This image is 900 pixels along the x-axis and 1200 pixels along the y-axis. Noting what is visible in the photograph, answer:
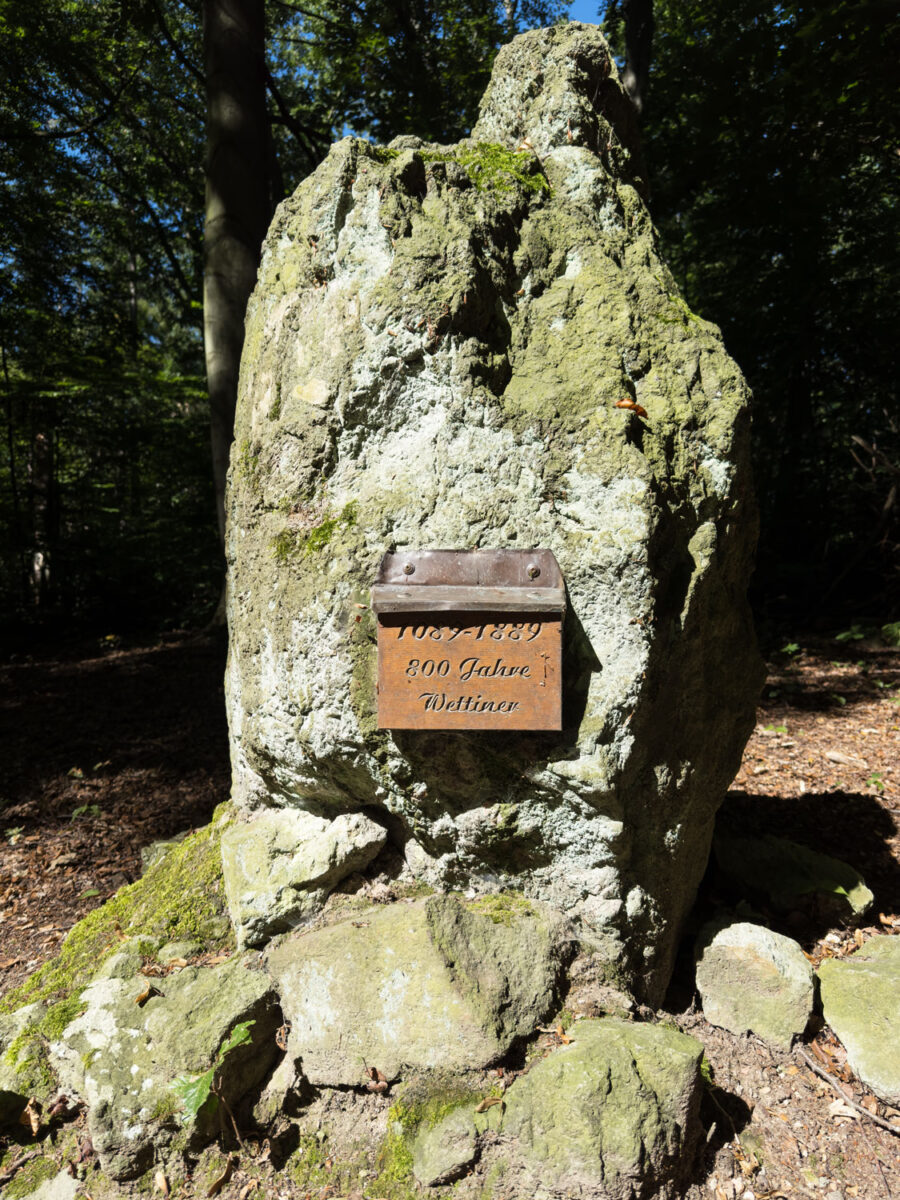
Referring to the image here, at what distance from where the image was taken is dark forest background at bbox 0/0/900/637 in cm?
738

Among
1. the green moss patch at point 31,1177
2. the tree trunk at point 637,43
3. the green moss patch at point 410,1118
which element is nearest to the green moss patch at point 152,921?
the green moss patch at point 31,1177

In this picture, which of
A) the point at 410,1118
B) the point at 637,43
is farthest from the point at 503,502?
the point at 637,43

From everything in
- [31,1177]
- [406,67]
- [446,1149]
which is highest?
[406,67]

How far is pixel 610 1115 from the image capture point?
2.11 meters

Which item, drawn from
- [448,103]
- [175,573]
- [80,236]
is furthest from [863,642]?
[80,236]

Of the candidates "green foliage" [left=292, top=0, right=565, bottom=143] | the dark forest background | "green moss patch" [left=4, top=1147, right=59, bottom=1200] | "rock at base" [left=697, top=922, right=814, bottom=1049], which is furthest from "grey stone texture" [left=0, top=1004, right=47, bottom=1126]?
"green foliage" [left=292, top=0, right=565, bottom=143]

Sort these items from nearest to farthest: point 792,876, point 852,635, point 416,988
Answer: point 416,988 → point 792,876 → point 852,635

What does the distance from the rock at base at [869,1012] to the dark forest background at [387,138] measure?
6441mm

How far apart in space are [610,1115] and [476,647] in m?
1.38

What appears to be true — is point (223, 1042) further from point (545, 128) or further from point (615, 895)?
point (545, 128)

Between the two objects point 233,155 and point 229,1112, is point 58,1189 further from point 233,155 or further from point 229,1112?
point 233,155

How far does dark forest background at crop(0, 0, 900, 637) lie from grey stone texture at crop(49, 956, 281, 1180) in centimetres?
570

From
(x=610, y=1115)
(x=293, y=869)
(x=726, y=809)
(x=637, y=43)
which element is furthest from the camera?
(x=637, y=43)

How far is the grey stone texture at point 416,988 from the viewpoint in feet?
7.64
